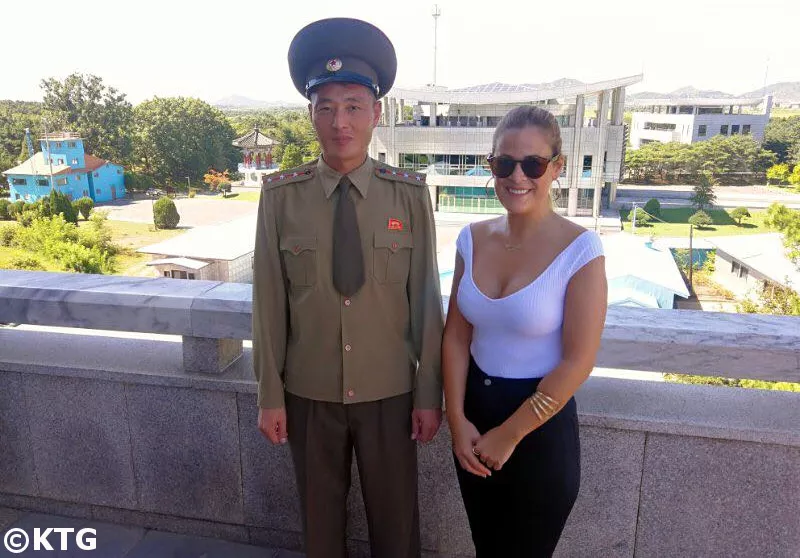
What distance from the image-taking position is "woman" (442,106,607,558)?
133 centimetres

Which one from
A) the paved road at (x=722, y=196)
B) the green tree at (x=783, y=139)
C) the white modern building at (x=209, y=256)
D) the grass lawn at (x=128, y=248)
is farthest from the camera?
the green tree at (x=783, y=139)

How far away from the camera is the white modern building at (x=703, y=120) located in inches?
2377

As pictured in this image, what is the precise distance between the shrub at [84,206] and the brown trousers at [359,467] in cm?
3943

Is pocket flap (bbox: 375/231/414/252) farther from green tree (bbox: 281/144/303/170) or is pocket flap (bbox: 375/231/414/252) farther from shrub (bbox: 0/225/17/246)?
green tree (bbox: 281/144/303/170)

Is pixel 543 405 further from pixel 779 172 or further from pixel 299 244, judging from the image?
pixel 779 172

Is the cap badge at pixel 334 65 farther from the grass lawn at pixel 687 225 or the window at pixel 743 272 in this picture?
the grass lawn at pixel 687 225

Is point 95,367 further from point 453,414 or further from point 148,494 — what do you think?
point 453,414

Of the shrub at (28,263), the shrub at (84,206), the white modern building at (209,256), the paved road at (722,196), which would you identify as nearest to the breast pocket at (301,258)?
the white modern building at (209,256)

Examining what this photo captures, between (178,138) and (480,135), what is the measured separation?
29.2 meters

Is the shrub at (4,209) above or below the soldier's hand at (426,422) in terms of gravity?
below

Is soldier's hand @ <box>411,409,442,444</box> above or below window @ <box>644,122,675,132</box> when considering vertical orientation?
below

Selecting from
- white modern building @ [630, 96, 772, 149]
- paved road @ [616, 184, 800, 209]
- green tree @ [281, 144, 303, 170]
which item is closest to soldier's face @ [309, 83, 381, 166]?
green tree @ [281, 144, 303, 170]

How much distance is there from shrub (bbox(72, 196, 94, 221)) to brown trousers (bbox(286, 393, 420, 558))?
39434 millimetres

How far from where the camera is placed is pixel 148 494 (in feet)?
7.28
